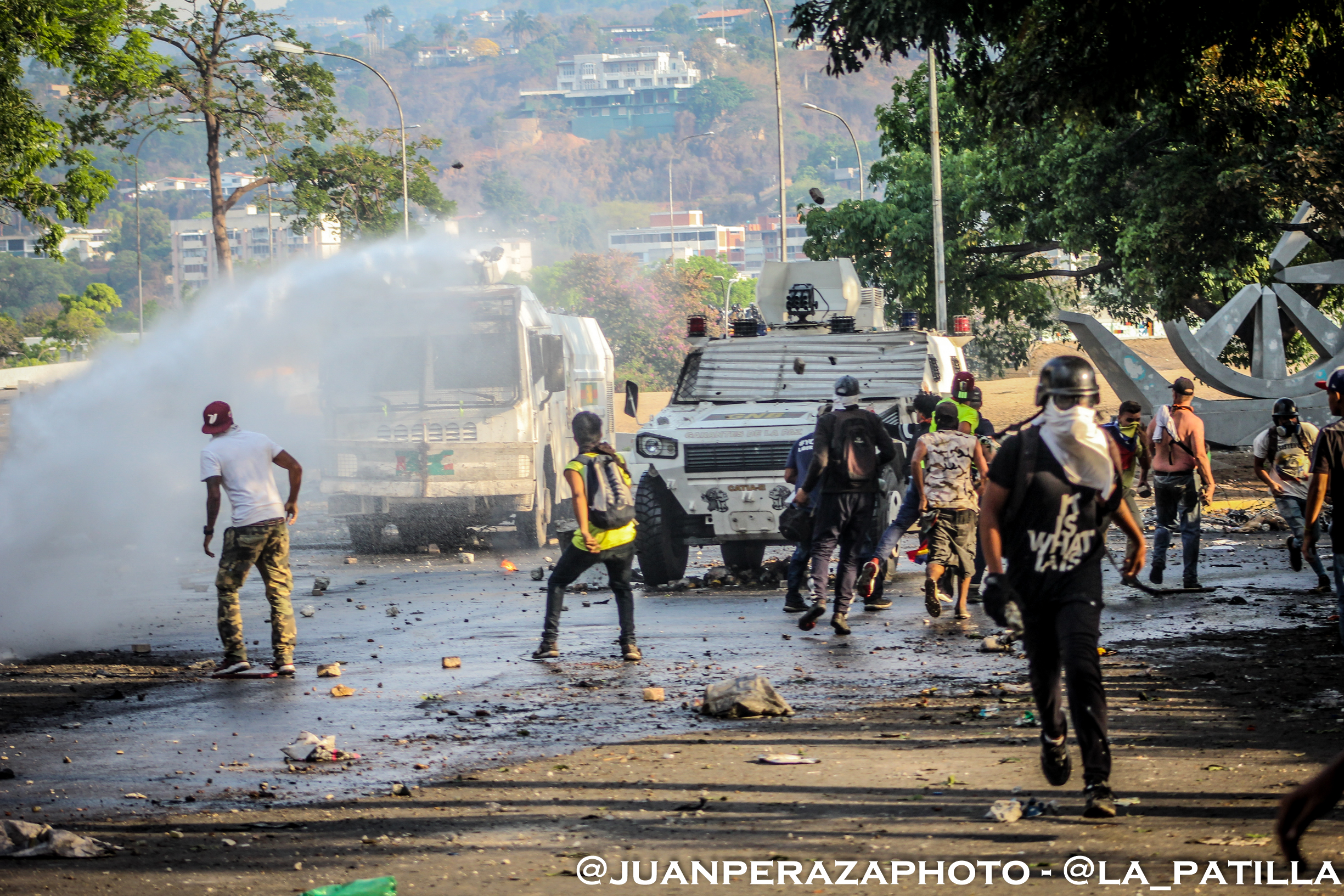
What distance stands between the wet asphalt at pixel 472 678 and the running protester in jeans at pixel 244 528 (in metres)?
0.24

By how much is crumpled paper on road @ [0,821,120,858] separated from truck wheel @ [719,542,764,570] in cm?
989

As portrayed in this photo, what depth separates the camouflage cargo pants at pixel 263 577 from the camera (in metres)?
9.73

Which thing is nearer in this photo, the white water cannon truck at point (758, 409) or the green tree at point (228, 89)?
the white water cannon truck at point (758, 409)

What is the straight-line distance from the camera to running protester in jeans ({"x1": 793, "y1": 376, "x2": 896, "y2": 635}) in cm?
1066

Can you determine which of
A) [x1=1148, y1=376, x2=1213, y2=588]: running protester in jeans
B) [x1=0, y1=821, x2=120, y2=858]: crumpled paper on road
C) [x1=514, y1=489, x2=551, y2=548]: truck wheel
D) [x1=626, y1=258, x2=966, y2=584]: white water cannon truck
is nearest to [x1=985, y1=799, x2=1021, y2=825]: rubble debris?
[x1=0, y1=821, x2=120, y2=858]: crumpled paper on road

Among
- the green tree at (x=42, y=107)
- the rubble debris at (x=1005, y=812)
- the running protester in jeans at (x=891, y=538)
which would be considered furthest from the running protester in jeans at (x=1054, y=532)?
the green tree at (x=42, y=107)

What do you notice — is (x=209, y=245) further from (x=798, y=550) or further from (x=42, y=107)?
(x=798, y=550)

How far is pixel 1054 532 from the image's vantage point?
566cm

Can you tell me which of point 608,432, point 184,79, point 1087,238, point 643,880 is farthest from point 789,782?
point 184,79

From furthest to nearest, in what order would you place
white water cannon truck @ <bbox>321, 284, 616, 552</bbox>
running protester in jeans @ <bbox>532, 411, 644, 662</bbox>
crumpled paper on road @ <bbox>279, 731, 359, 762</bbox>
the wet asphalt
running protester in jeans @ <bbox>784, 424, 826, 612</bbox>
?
white water cannon truck @ <bbox>321, 284, 616, 552</bbox> → running protester in jeans @ <bbox>784, 424, 826, 612</bbox> → running protester in jeans @ <bbox>532, 411, 644, 662</bbox> → crumpled paper on road @ <bbox>279, 731, 359, 762</bbox> → the wet asphalt

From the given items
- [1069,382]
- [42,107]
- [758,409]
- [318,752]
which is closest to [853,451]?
[758,409]

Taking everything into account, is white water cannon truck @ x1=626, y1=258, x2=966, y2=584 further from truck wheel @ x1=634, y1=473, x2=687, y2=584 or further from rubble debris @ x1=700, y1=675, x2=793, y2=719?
rubble debris @ x1=700, y1=675, x2=793, y2=719

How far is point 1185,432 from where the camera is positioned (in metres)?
12.2

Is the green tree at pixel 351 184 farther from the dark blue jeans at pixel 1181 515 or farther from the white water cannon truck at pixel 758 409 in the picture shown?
the dark blue jeans at pixel 1181 515
